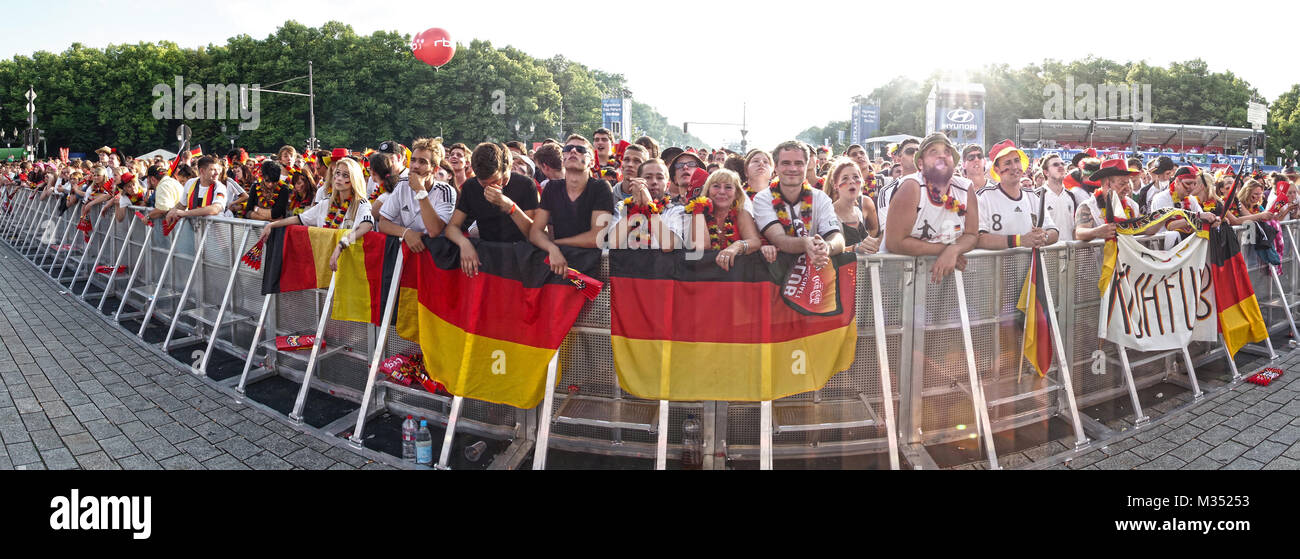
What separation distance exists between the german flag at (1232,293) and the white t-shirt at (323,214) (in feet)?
25.4

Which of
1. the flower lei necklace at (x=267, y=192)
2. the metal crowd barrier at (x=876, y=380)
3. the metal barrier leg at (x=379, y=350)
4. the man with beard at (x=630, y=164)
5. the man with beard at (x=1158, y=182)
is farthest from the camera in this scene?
the man with beard at (x=1158, y=182)

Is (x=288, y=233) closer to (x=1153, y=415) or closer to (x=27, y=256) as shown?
(x=1153, y=415)

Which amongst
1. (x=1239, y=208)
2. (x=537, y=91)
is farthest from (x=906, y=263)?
(x=537, y=91)

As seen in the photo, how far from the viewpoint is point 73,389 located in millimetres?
6023

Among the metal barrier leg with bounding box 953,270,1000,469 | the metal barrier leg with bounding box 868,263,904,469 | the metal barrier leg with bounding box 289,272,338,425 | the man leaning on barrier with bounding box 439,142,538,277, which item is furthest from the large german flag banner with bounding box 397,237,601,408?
the metal barrier leg with bounding box 953,270,1000,469

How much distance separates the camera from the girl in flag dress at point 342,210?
559 centimetres

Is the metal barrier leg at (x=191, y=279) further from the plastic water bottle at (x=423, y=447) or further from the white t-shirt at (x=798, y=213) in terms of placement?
the white t-shirt at (x=798, y=213)

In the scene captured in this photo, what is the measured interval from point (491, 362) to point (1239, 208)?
28.5 feet

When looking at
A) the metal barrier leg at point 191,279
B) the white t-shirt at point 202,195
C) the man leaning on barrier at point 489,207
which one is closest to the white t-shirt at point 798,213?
the man leaning on barrier at point 489,207

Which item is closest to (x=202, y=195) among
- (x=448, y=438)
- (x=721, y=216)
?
(x=448, y=438)

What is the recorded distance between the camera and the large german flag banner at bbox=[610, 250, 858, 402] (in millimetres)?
4215

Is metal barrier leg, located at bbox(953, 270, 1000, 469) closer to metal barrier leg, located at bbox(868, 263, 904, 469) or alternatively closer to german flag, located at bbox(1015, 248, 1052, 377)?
metal barrier leg, located at bbox(868, 263, 904, 469)

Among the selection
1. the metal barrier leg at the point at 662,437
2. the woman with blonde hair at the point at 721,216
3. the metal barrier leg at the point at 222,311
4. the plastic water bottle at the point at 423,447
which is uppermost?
the woman with blonde hair at the point at 721,216

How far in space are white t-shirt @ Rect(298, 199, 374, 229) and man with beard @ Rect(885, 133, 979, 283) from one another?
13.7 feet
